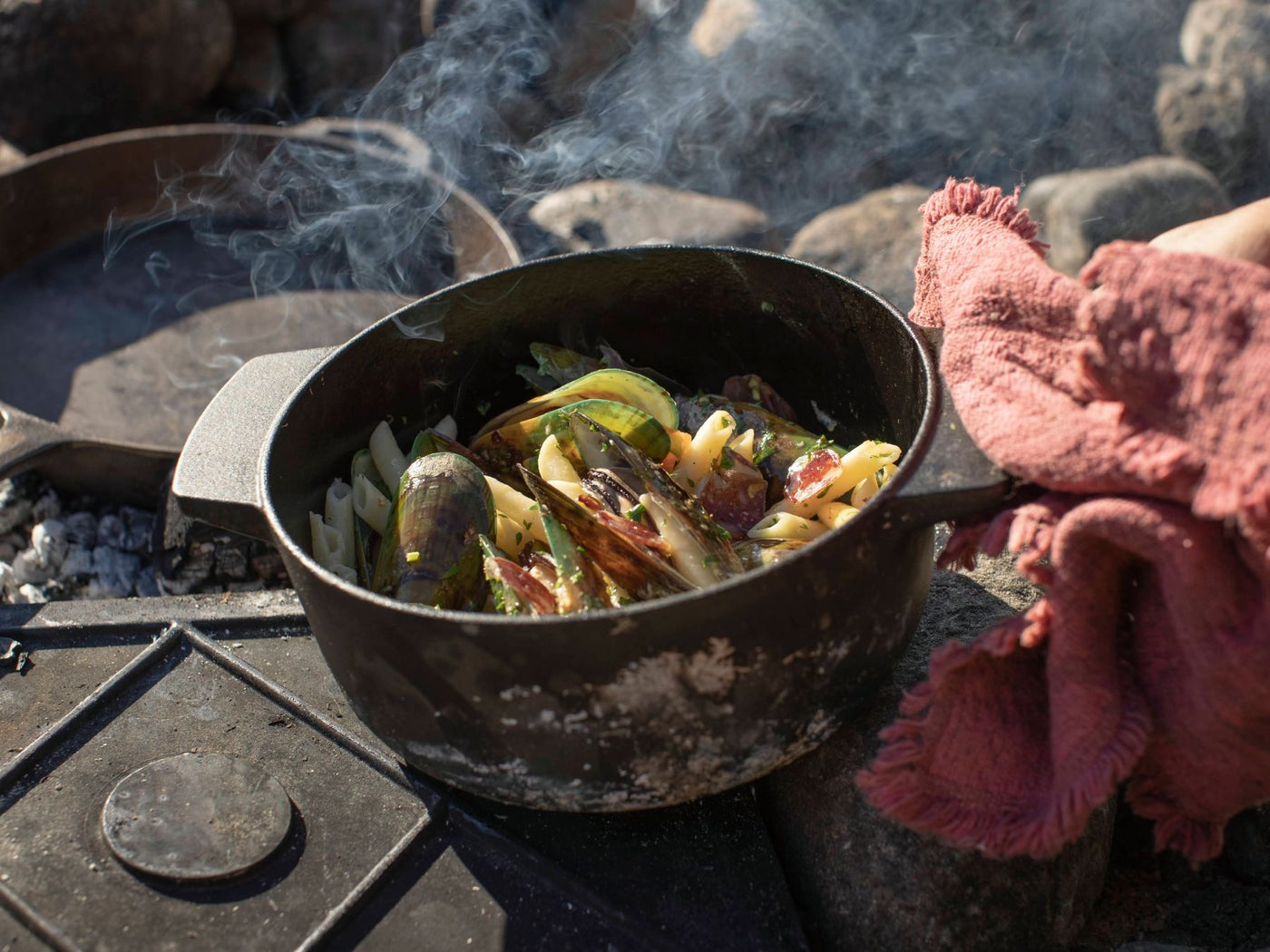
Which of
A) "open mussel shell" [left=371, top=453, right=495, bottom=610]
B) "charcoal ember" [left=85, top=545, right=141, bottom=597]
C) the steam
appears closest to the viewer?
"open mussel shell" [left=371, top=453, right=495, bottom=610]

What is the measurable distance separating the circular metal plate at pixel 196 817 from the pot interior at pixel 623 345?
0.46 metres

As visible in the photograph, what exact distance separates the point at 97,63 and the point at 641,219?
8.43 ft

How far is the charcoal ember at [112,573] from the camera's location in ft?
10.2

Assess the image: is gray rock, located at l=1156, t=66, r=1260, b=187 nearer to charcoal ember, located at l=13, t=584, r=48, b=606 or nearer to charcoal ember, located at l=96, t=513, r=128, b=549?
charcoal ember, located at l=96, t=513, r=128, b=549

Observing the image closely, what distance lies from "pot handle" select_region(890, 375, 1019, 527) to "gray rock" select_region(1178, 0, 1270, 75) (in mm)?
5282

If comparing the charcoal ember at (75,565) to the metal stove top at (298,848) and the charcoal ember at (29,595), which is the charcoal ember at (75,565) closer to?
the charcoal ember at (29,595)

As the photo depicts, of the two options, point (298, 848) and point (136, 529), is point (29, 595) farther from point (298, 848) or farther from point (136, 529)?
point (298, 848)

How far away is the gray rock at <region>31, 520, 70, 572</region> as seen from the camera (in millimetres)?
3131

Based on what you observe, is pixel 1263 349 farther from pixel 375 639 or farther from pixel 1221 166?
pixel 1221 166

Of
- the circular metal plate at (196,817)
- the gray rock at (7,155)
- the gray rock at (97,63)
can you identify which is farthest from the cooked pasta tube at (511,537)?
the gray rock at (7,155)

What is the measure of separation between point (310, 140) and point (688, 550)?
3076 mm

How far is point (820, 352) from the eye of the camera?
2.28 m

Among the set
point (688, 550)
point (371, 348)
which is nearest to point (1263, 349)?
point (688, 550)

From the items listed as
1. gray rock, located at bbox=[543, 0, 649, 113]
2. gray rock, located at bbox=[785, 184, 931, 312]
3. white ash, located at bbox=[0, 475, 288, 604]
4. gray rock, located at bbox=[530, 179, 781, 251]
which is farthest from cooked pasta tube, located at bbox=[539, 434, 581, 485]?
gray rock, located at bbox=[543, 0, 649, 113]
